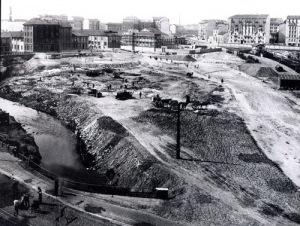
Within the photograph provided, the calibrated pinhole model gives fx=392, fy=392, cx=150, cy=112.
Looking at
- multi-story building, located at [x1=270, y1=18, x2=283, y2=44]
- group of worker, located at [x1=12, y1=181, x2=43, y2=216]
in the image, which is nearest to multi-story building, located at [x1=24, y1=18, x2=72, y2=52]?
multi-story building, located at [x1=270, y1=18, x2=283, y2=44]

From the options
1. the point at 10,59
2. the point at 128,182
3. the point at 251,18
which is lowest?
the point at 128,182

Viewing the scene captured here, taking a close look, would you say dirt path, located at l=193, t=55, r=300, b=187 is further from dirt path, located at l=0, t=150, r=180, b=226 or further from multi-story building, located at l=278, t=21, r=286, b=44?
multi-story building, located at l=278, t=21, r=286, b=44

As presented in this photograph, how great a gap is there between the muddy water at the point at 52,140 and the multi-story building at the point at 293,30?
116 m

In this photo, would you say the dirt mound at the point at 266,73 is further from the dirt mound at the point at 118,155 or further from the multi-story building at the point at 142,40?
the multi-story building at the point at 142,40

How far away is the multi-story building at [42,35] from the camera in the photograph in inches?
4540

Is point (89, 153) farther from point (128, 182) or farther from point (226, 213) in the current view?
point (226, 213)

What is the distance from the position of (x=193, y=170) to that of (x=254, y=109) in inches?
1006

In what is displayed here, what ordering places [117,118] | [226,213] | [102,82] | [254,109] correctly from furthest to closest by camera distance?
[102,82], [254,109], [117,118], [226,213]

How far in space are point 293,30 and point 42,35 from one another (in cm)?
9172

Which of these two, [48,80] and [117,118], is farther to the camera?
[48,80]

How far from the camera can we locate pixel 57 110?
57.6 metres

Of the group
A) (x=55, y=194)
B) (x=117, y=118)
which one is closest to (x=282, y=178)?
(x=55, y=194)

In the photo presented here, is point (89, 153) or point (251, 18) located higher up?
point (251, 18)

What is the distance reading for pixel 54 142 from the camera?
4434cm
